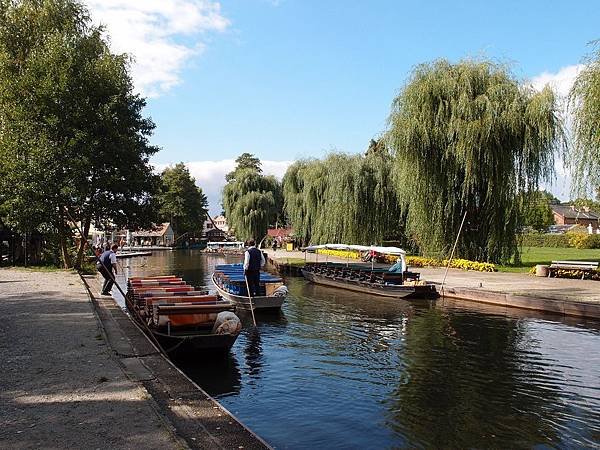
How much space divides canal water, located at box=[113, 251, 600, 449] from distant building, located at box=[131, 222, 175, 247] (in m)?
84.1

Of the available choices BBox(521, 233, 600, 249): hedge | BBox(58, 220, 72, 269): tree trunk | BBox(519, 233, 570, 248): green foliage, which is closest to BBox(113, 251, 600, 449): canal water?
BBox(58, 220, 72, 269): tree trunk

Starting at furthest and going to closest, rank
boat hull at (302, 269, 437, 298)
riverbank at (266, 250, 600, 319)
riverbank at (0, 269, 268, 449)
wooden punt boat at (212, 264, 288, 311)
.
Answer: boat hull at (302, 269, 437, 298), wooden punt boat at (212, 264, 288, 311), riverbank at (266, 250, 600, 319), riverbank at (0, 269, 268, 449)

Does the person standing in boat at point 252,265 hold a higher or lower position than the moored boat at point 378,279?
higher

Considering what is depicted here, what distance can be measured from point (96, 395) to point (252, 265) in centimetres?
1106

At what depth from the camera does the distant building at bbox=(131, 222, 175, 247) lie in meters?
97.8

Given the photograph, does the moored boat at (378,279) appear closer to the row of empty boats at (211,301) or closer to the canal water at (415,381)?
the row of empty boats at (211,301)

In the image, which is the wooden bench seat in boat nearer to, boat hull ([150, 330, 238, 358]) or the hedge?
boat hull ([150, 330, 238, 358])

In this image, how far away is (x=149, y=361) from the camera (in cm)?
931

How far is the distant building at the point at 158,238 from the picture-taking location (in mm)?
97812

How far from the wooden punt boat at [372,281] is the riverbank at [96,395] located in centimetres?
1260

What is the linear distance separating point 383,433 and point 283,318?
33.5ft

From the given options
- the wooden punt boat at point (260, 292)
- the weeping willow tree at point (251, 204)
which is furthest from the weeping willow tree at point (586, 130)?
the weeping willow tree at point (251, 204)

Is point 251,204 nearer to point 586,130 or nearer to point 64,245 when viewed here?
point 64,245

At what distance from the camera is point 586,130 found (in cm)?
2048
